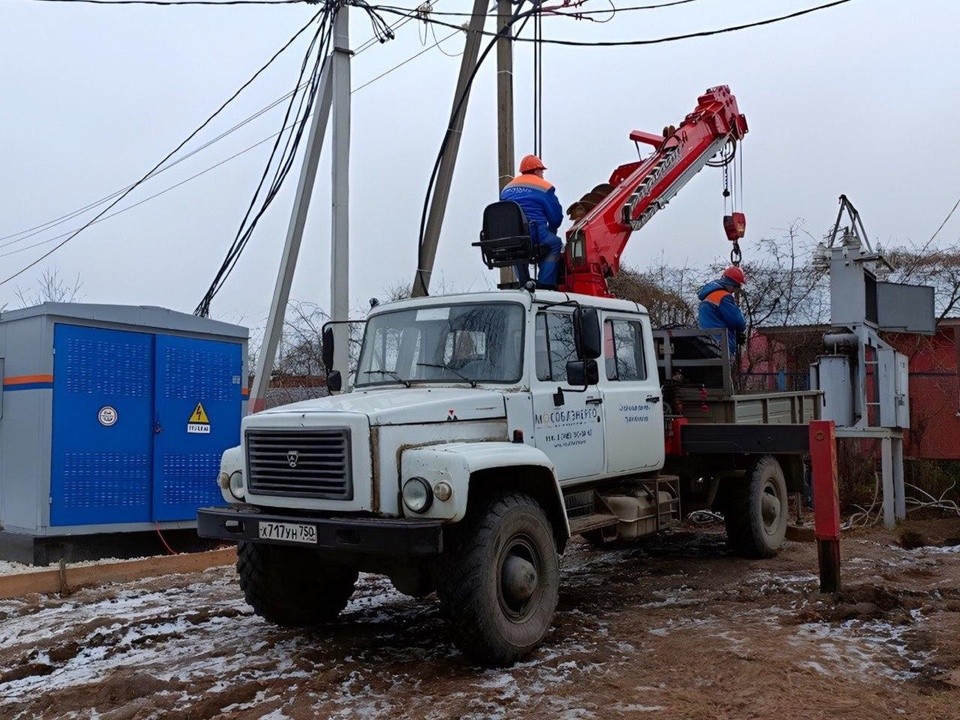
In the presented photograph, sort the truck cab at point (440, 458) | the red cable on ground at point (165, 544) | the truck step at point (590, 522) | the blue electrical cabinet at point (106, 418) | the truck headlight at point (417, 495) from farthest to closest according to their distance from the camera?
the red cable on ground at point (165, 544), the blue electrical cabinet at point (106, 418), the truck step at point (590, 522), the truck cab at point (440, 458), the truck headlight at point (417, 495)

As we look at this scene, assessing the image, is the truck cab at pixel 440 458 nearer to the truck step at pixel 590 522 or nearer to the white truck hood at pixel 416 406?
the white truck hood at pixel 416 406

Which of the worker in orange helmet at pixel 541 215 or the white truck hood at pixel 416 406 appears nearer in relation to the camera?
the white truck hood at pixel 416 406

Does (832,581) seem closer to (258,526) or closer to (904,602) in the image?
(904,602)

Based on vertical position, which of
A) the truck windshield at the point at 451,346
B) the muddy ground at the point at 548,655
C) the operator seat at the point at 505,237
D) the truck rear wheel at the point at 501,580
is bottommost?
the muddy ground at the point at 548,655

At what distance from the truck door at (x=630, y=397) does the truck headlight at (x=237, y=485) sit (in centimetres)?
263

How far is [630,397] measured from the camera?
700cm

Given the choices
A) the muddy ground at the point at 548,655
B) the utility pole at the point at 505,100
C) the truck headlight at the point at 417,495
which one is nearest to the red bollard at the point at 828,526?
the muddy ground at the point at 548,655

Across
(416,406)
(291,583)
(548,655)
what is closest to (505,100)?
(416,406)

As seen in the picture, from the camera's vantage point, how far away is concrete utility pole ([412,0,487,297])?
34.0ft

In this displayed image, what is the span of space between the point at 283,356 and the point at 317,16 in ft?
25.8

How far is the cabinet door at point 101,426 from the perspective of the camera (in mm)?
8250

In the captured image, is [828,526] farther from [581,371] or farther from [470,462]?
[470,462]

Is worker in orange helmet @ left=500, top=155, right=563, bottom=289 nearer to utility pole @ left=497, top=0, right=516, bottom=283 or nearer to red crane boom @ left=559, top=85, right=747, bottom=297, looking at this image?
red crane boom @ left=559, top=85, right=747, bottom=297

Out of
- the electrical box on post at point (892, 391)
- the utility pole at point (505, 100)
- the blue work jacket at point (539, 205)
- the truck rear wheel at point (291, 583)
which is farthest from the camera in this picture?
the electrical box on post at point (892, 391)
